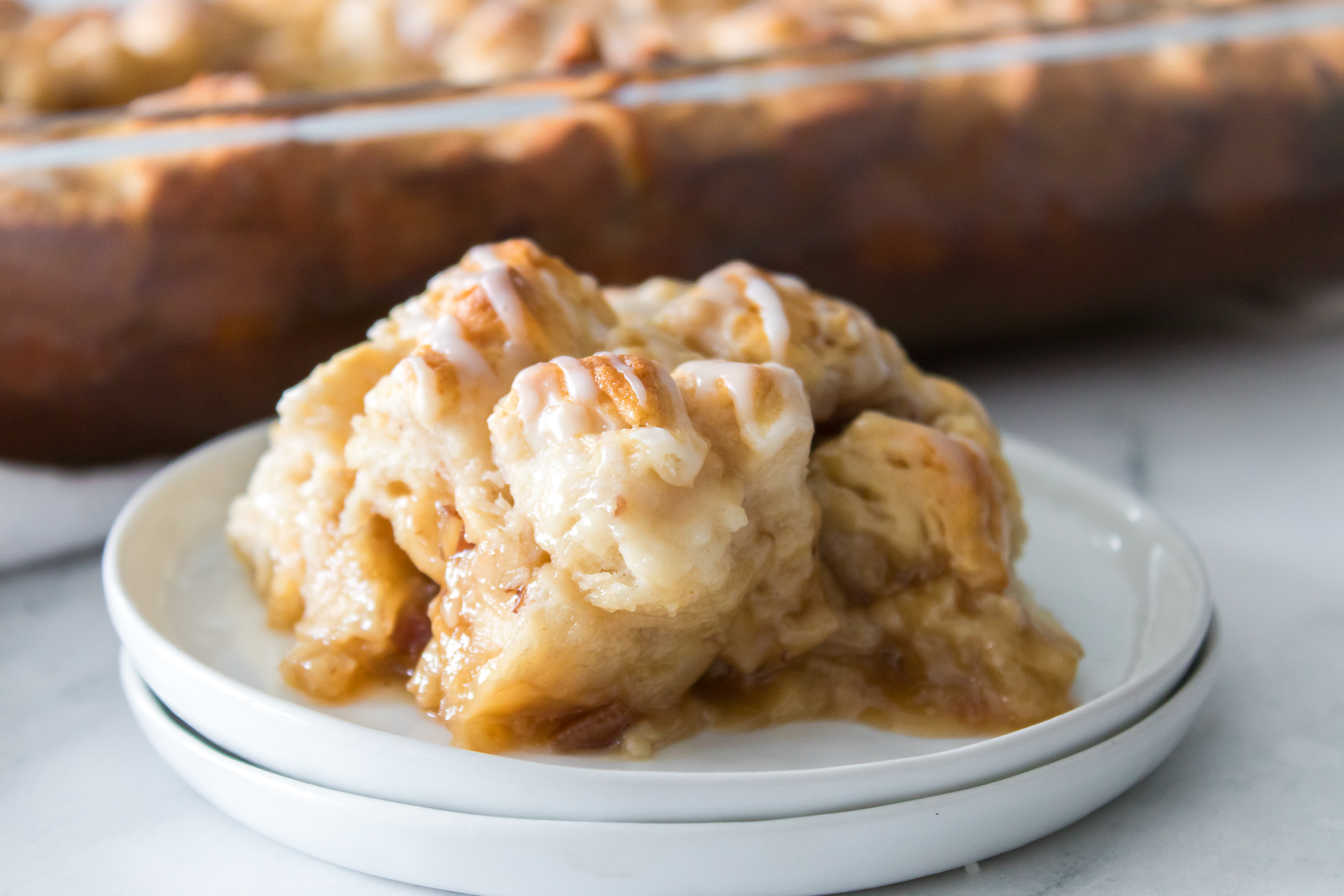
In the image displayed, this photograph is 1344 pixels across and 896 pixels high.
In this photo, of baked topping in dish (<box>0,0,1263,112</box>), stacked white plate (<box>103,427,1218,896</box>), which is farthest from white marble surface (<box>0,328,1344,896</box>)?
baked topping in dish (<box>0,0,1263,112</box>)

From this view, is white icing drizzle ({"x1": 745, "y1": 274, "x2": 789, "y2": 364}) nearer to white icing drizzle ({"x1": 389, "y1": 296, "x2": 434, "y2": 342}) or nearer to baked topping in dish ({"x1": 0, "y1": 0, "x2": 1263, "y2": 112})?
white icing drizzle ({"x1": 389, "y1": 296, "x2": 434, "y2": 342})

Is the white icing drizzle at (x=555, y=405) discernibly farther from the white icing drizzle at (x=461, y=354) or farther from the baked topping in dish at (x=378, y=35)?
the baked topping in dish at (x=378, y=35)

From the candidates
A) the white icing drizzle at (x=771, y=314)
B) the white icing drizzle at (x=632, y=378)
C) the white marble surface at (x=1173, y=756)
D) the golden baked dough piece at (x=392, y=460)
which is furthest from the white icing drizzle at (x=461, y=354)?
the white marble surface at (x=1173, y=756)

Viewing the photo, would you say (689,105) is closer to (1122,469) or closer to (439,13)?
(439,13)

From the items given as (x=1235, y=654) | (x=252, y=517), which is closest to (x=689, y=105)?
(x=252, y=517)

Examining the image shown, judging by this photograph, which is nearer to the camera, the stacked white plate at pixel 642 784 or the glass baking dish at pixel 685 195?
the stacked white plate at pixel 642 784

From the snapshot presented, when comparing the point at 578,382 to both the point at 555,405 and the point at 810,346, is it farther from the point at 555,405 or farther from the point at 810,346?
the point at 810,346
